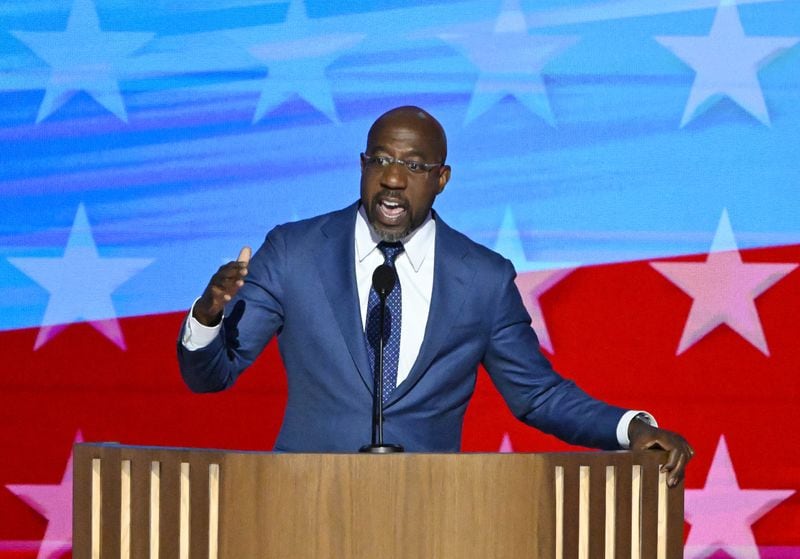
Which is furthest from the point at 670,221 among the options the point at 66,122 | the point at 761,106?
the point at 66,122

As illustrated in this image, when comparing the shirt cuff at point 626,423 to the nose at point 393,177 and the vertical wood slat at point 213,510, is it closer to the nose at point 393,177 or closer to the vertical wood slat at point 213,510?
the nose at point 393,177

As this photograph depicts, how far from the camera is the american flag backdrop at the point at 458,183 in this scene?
3.79 metres

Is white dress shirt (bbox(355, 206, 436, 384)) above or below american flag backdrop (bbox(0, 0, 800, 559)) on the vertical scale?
below

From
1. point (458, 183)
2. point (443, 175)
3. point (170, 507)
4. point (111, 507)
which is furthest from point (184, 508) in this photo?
point (458, 183)

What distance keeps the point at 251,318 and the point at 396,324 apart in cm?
30

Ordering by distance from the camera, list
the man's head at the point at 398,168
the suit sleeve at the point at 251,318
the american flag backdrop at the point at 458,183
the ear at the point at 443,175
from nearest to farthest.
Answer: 1. the suit sleeve at the point at 251,318
2. the man's head at the point at 398,168
3. the ear at the point at 443,175
4. the american flag backdrop at the point at 458,183

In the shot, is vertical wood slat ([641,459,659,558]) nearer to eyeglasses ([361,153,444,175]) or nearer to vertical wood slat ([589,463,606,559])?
vertical wood slat ([589,463,606,559])

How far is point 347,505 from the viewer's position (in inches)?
78.4

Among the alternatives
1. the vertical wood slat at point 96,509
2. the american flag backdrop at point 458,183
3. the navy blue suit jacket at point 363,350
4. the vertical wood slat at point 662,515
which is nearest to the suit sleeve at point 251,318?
the navy blue suit jacket at point 363,350

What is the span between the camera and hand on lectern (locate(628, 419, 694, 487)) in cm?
224

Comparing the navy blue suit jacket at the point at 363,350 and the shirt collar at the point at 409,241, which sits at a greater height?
the shirt collar at the point at 409,241

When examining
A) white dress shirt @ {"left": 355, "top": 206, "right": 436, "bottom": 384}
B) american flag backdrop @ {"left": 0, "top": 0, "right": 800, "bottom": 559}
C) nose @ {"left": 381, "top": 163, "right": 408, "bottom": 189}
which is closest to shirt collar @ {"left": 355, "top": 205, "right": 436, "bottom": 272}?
white dress shirt @ {"left": 355, "top": 206, "right": 436, "bottom": 384}

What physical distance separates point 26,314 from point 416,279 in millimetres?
1520

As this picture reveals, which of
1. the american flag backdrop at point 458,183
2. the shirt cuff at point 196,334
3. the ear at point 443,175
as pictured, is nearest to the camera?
the shirt cuff at point 196,334
